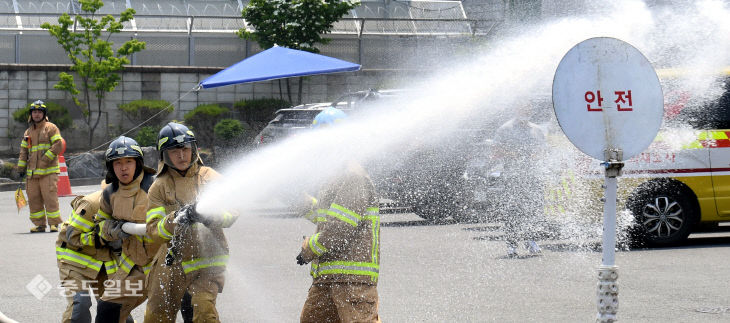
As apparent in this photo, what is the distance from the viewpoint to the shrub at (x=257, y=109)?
78.5 feet

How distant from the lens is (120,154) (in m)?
5.69

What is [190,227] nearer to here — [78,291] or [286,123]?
[78,291]

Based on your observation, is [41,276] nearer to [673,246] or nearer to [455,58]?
[673,246]

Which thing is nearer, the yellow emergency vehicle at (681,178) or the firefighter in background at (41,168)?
the yellow emergency vehicle at (681,178)

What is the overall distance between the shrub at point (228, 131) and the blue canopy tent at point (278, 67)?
274 inches

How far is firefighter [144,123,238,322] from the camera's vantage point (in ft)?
17.5

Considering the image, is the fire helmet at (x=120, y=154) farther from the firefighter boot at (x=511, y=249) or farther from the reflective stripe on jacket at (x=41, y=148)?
the reflective stripe on jacket at (x=41, y=148)

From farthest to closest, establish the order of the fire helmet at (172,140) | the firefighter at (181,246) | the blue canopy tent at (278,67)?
the blue canopy tent at (278,67), the fire helmet at (172,140), the firefighter at (181,246)

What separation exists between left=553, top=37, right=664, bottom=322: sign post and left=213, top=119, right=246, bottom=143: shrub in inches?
739

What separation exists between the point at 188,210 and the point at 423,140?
362 inches

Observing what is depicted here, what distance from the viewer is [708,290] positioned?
8227mm

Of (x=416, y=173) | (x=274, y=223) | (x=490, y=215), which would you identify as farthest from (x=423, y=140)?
(x=274, y=223)

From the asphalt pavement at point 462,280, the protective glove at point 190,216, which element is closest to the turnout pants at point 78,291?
the protective glove at point 190,216

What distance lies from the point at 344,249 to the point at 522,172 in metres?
6.88
